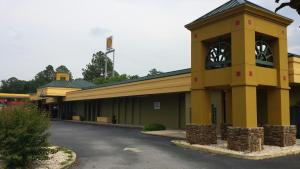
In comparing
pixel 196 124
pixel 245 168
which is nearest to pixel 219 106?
pixel 196 124

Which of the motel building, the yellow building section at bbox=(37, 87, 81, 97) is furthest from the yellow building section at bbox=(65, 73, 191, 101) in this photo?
the yellow building section at bbox=(37, 87, 81, 97)

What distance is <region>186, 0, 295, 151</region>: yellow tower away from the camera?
16391mm

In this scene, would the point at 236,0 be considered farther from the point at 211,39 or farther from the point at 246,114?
the point at 246,114

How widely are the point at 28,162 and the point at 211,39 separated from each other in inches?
450

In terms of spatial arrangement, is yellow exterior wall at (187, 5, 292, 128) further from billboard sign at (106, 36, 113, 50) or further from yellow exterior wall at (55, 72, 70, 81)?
billboard sign at (106, 36, 113, 50)

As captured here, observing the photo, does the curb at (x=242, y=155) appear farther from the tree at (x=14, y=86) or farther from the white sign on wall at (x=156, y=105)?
the tree at (x=14, y=86)

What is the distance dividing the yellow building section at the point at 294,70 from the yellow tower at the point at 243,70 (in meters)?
0.63

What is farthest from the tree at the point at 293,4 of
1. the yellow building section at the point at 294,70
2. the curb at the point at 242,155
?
the yellow building section at the point at 294,70

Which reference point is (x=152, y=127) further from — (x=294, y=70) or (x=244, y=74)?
(x=244, y=74)

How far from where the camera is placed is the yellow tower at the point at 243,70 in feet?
53.8

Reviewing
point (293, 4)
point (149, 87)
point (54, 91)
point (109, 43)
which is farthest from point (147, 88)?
point (109, 43)

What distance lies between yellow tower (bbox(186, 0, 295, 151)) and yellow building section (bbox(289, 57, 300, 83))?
63 cm

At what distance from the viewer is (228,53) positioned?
18297 millimetres

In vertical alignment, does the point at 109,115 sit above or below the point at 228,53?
below
